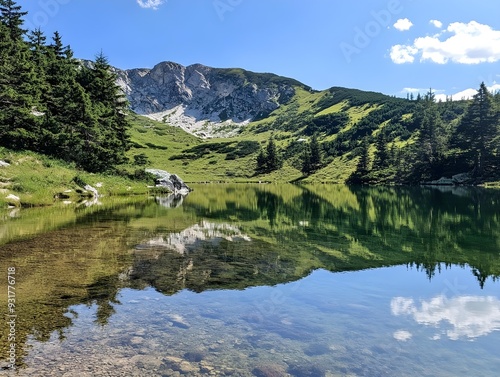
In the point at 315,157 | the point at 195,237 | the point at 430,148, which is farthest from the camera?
the point at 315,157

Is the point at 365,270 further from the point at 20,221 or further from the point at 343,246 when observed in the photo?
the point at 20,221

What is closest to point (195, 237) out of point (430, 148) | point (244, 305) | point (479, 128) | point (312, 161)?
point (244, 305)

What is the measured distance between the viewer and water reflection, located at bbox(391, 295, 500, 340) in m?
11.6

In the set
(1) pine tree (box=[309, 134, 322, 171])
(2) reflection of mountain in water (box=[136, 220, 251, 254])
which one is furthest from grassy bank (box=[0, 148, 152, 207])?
(1) pine tree (box=[309, 134, 322, 171])

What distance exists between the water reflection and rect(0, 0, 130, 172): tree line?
2008 inches

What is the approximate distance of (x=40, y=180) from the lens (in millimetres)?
45812

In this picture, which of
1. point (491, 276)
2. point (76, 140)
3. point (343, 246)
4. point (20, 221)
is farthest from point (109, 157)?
point (491, 276)

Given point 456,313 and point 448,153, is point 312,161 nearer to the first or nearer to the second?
point 448,153

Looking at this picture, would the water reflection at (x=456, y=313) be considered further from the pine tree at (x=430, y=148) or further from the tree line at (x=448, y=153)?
the pine tree at (x=430, y=148)

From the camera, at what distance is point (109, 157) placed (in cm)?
6606

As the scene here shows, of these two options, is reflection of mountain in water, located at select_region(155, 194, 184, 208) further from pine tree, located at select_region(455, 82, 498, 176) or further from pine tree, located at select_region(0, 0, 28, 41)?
pine tree, located at select_region(455, 82, 498, 176)

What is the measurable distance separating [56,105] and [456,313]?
64019 mm

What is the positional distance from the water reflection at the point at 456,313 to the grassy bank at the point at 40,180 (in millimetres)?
39641

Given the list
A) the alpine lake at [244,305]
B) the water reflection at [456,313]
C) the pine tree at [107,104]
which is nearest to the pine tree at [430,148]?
the pine tree at [107,104]
